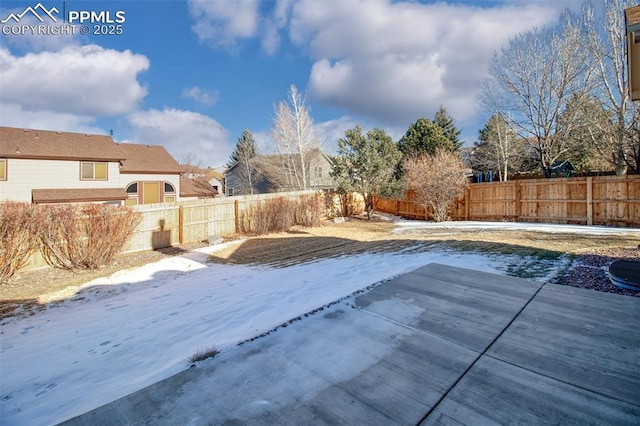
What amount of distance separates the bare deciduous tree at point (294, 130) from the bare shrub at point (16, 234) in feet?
55.9

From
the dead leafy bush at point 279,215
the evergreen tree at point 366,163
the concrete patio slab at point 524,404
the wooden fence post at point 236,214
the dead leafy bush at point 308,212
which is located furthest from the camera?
the evergreen tree at point 366,163

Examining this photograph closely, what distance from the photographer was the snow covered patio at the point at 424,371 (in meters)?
2.05

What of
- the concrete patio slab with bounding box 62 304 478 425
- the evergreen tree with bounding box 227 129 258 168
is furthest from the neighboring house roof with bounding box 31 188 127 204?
the concrete patio slab with bounding box 62 304 478 425

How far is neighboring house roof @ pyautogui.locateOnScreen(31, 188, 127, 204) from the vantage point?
17072mm

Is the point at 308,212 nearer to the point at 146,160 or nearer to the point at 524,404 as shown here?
the point at 524,404

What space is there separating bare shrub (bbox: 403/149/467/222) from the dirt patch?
16.4 feet

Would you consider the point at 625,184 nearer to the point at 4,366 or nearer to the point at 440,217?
the point at 440,217

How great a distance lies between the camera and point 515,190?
1377cm

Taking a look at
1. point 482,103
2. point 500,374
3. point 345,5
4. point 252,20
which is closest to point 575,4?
point 482,103

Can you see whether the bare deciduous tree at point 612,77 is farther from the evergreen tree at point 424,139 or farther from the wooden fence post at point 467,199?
the evergreen tree at point 424,139

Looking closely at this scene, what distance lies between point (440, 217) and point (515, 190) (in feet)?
11.0

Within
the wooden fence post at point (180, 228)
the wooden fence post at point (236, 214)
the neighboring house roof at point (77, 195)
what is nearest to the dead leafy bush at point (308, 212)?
the wooden fence post at point (236, 214)

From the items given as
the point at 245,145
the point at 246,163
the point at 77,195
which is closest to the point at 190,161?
the point at 245,145

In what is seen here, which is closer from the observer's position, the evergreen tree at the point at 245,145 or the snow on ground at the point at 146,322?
the snow on ground at the point at 146,322
